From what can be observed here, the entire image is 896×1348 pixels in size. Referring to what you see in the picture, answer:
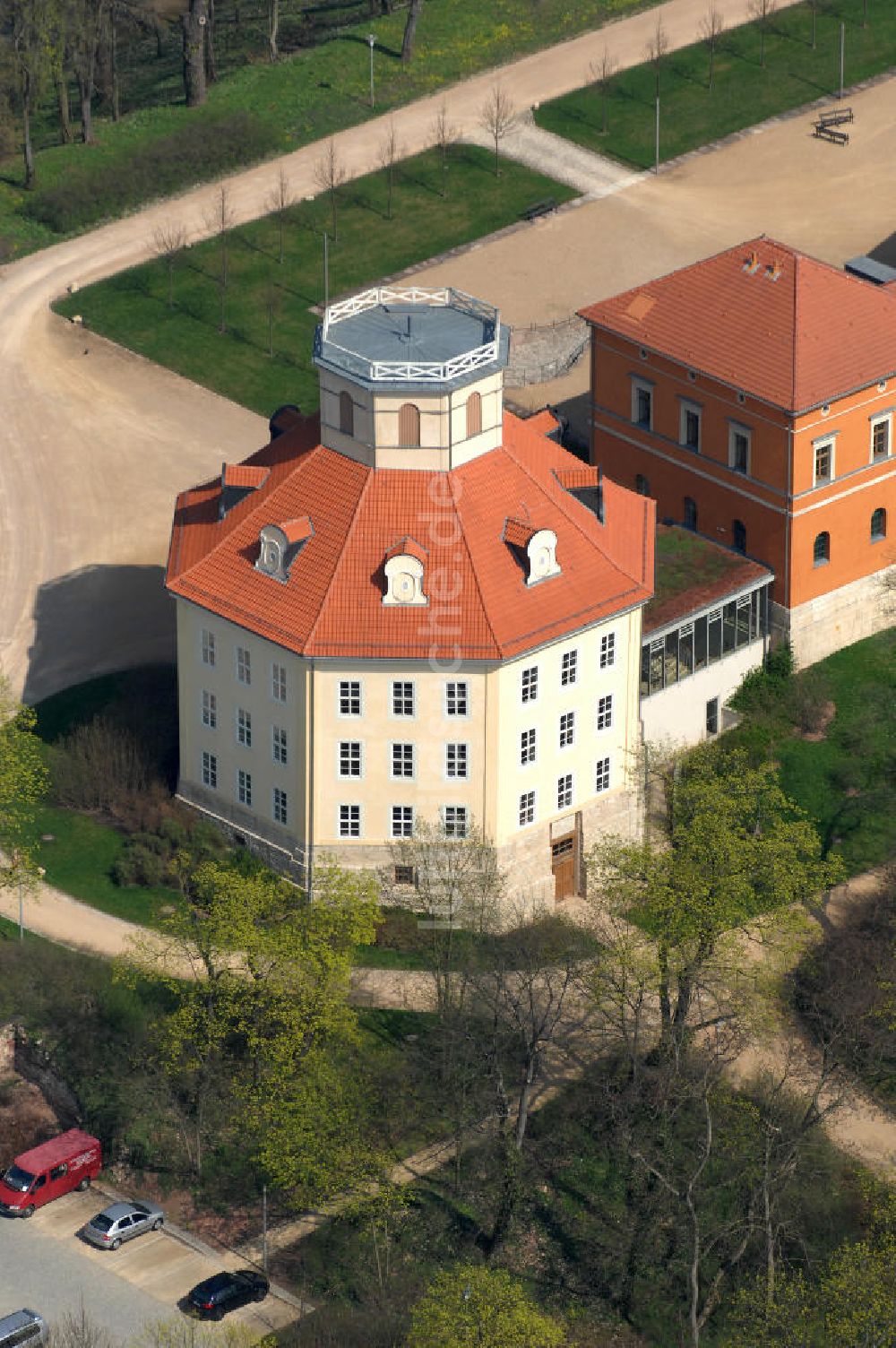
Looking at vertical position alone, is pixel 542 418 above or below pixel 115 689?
above

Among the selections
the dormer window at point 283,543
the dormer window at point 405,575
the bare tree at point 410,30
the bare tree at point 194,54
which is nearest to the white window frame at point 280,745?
the dormer window at point 283,543

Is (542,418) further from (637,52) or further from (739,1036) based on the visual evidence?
(637,52)

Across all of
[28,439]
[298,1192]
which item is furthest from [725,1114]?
[28,439]

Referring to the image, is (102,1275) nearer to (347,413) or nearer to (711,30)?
(347,413)

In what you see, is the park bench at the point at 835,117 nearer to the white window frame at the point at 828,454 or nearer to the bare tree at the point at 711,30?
the bare tree at the point at 711,30

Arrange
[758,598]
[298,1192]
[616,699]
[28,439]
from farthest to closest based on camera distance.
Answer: [28,439] < [758,598] < [616,699] < [298,1192]

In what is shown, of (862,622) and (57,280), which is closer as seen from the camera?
(862,622)
